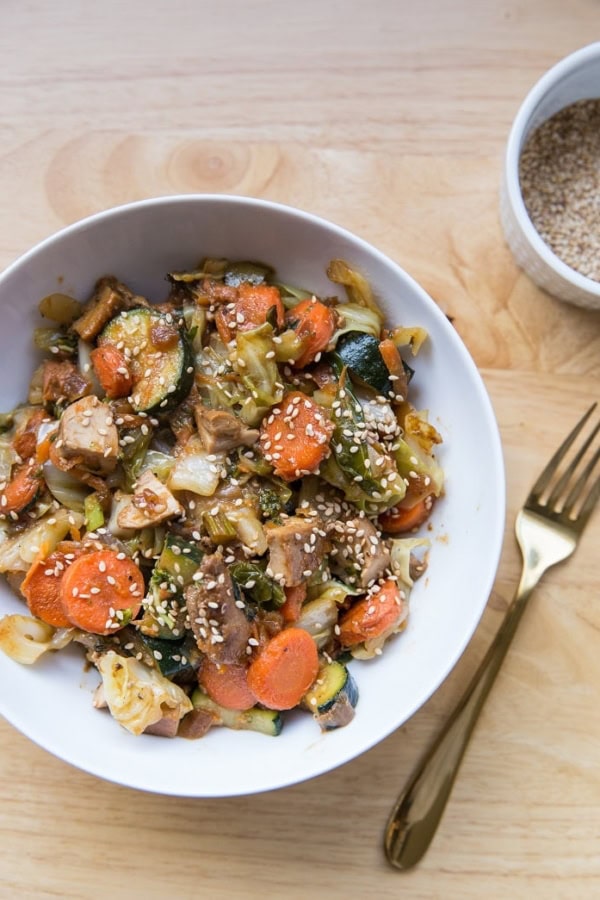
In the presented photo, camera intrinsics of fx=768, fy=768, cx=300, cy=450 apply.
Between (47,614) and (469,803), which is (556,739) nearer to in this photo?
(469,803)

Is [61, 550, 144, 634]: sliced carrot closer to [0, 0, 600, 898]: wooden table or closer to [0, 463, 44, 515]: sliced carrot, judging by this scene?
[0, 463, 44, 515]: sliced carrot

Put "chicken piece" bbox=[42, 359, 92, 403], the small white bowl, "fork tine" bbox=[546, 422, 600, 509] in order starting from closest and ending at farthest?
1. "chicken piece" bbox=[42, 359, 92, 403]
2. the small white bowl
3. "fork tine" bbox=[546, 422, 600, 509]

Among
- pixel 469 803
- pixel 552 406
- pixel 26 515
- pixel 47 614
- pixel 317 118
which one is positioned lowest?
pixel 469 803

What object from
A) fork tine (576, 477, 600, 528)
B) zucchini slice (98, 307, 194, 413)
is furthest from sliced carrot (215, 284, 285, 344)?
fork tine (576, 477, 600, 528)

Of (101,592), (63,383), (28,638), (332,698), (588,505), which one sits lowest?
(588,505)

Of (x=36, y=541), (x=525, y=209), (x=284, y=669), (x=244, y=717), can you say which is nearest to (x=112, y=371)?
(x=36, y=541)

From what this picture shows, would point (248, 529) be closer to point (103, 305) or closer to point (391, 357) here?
point (391, 357)

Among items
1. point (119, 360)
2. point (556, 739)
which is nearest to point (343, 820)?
point (556, 739)
